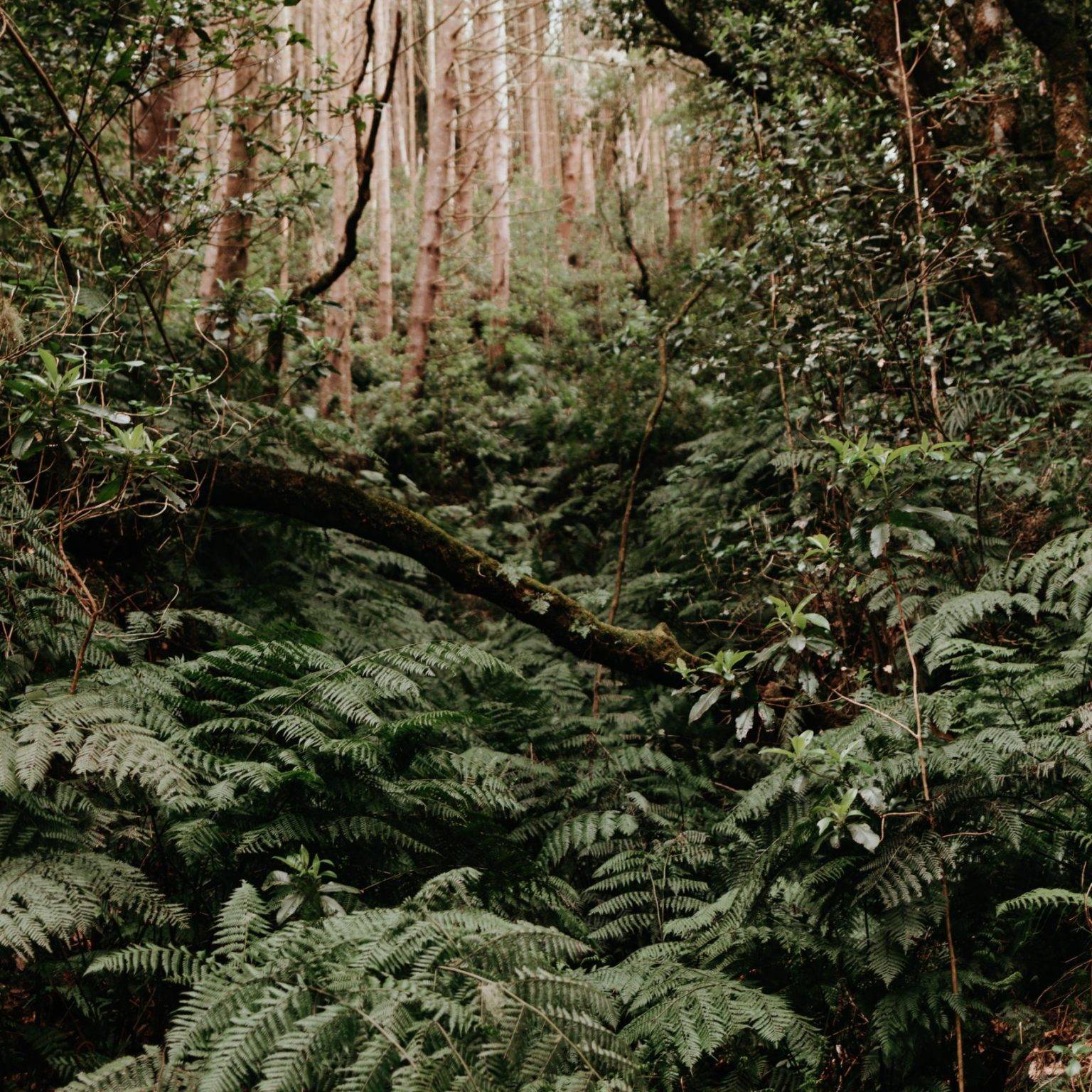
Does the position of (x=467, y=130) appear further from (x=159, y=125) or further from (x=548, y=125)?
(x=548, y=125)

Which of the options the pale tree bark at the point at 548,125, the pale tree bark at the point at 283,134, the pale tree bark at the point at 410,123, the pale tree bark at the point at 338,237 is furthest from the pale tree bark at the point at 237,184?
the pale tree bark at the point at 548,125

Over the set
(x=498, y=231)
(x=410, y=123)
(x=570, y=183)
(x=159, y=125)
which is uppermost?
(x=410, y=123)

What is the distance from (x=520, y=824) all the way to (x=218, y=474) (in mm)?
2514

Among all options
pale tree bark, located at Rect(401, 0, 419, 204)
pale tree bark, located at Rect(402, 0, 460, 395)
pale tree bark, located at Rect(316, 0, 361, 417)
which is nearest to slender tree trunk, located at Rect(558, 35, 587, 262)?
pale tree bark, located at Rect(401, 0, 419, 204)

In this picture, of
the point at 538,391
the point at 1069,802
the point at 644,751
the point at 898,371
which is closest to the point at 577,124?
the point at 538,391

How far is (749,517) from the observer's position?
4.98 m

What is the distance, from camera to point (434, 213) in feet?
30.3

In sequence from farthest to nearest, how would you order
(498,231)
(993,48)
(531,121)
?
(531,121) → (498,231) → (993,48)

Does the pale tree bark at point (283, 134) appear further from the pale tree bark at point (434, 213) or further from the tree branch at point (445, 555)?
the tree branch at point (445, 555)

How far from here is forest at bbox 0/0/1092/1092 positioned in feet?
7.28

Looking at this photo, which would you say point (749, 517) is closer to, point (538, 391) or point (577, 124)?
point (538, 391)

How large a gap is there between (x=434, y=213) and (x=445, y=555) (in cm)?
613

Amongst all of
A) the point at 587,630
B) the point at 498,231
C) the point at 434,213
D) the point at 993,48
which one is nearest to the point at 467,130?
the point at 498,231

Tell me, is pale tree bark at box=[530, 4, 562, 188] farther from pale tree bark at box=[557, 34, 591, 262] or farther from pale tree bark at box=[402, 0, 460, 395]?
pale tree bark at box=[402, 0, 460, 395]
